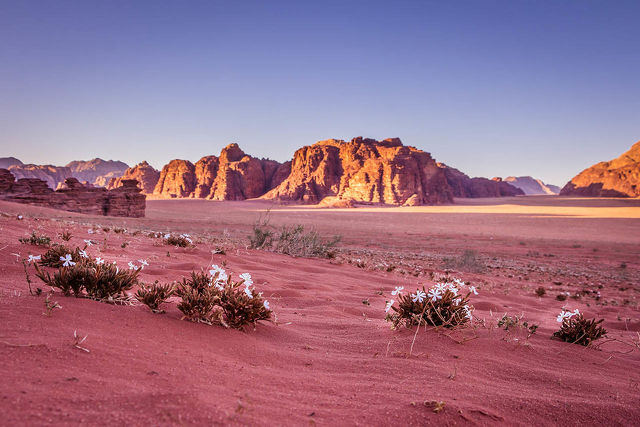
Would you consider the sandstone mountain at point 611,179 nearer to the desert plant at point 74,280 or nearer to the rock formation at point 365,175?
the rock formation at point 365,175

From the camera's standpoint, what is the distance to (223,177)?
104000mm

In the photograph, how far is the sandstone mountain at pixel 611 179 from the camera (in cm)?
10500

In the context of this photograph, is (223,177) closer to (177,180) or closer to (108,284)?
(177,180)

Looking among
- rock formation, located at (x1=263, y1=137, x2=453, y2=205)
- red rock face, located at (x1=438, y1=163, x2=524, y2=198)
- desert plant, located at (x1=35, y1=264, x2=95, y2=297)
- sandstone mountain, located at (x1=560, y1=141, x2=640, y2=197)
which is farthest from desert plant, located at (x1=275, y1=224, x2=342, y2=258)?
red rock face, located at (x1=438, y1=163, x2=524, y2=198)

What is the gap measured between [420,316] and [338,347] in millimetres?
874

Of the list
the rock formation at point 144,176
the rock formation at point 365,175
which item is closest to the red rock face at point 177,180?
the rock formation at point 144,176

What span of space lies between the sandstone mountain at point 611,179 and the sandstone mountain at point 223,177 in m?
96.5

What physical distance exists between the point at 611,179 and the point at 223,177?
115533 millimetres

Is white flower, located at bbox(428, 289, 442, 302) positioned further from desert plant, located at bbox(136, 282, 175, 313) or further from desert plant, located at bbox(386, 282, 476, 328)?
desert plant, located at bbox(136, 282, 175, 313)

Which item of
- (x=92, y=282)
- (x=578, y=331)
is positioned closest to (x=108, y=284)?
(x=92, y=282)

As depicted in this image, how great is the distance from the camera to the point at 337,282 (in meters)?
7.63

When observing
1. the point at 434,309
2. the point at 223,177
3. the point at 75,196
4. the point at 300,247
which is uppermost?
the point at 223,177

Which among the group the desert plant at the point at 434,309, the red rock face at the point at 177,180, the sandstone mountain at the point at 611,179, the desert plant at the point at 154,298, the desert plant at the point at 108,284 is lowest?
Result: the desert plant at the point at 434,309

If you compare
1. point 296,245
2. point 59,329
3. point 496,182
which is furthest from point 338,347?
point 496,182
